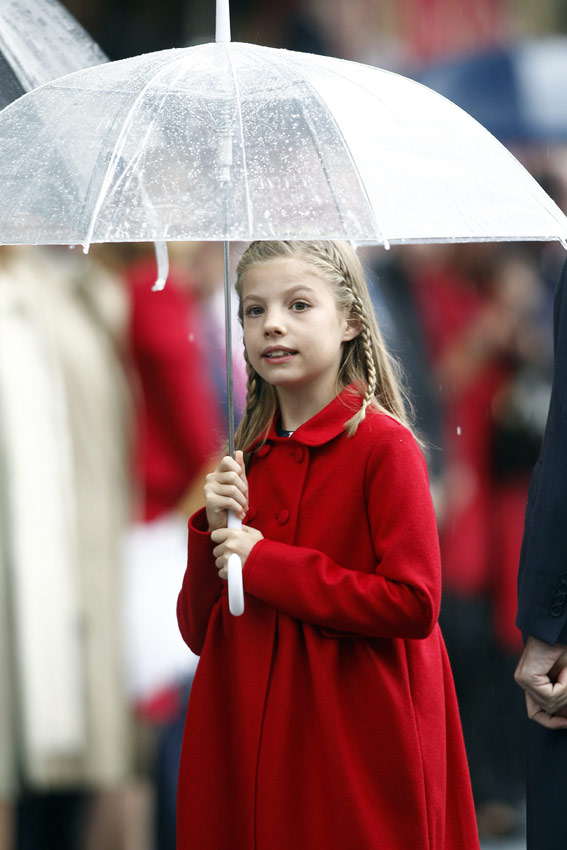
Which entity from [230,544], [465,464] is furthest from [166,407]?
[465,464]

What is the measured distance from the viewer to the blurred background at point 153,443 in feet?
12.1

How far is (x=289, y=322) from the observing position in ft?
8.79

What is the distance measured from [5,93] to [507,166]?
117cm

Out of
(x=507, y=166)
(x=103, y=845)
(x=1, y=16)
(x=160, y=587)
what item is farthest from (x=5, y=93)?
(x=103, y=845)

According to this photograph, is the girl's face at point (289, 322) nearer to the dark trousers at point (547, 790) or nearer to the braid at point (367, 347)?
the braid at point (367, 347)

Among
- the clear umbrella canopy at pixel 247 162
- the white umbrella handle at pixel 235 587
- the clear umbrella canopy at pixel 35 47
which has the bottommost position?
the white umbrella handle at pixel 235 587

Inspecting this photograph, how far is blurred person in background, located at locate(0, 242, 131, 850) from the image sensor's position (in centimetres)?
364

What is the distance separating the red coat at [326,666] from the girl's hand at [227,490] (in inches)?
2.6

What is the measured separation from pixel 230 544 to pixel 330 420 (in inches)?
12.3

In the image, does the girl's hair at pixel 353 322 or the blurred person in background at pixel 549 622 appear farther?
the girl's hair at pixel 353 322

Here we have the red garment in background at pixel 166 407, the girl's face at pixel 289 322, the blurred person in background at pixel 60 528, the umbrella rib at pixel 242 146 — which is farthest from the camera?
the red garment in background at pixel 166 407

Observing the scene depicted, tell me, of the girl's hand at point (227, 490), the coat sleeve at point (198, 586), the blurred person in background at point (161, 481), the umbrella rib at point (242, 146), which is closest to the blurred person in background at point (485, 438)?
the blurred person in background at point (161, 481)

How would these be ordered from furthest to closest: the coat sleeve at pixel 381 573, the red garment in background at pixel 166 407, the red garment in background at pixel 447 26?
the red garment in background at pixel 447 26 < the red garment in background at pixel 166 407 < the coat sleeve at pixel 381 573

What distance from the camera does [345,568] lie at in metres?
2.66
